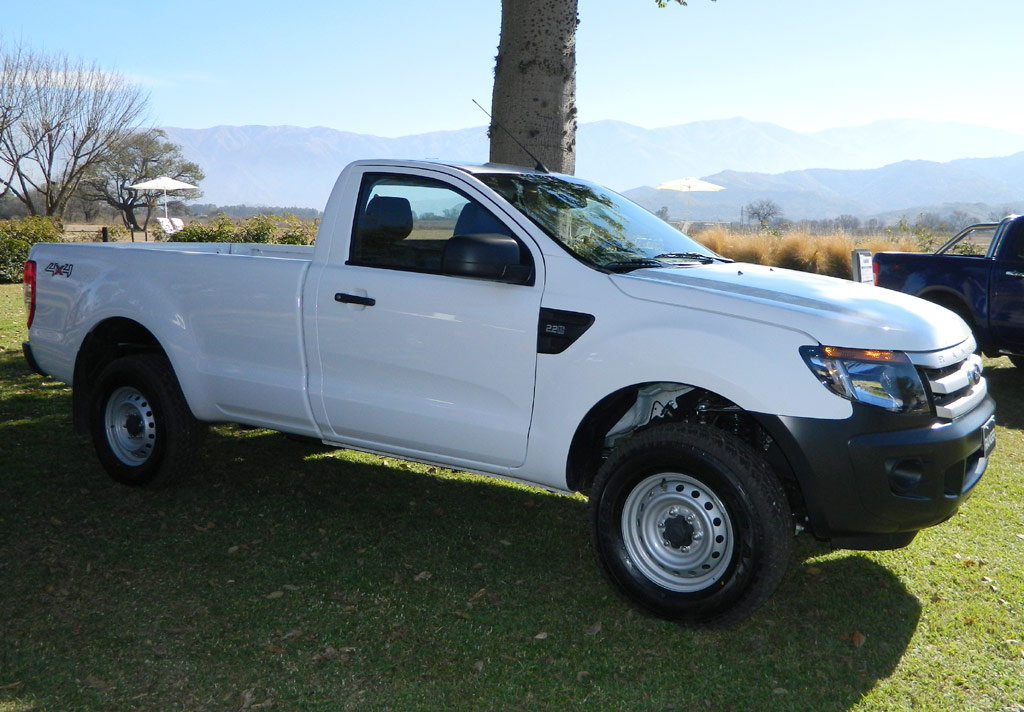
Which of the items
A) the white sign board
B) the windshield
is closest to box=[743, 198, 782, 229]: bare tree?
the white sign board

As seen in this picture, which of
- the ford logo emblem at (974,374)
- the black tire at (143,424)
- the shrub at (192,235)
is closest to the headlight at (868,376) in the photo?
the ford logo emblem at (974,374)

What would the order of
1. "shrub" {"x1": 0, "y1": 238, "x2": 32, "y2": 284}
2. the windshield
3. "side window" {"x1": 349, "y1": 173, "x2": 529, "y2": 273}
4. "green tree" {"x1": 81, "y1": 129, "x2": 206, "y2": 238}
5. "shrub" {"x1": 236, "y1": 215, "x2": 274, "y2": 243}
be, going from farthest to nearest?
"green tree" {"x1": 81, "y1": 129, "x2": 206, "y2": 238} < "shrub" {"x1": 236, "y1": 215, "x2": 274, "y2": 243} < "shrub" {"x1": 0, "y1": 238, "x2": 32, "y2": 284} < "side window" {"x1": 349, "y1": 173, "x2": 529, "y2": 273} < the windshield

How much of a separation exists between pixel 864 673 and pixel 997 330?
692 cm

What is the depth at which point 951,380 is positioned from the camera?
12.6 feet

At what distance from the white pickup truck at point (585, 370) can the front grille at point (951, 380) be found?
0.01 metres

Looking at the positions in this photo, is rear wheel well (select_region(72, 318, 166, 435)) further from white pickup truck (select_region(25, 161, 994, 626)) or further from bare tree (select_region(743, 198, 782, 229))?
bare tree (select_region(743, 198, 782, 229))

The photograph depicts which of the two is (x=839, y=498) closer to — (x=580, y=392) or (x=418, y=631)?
(x=580, y=392)

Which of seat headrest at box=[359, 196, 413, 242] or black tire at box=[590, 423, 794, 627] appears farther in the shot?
seat headrest at box=[359, 196, 413, 242]

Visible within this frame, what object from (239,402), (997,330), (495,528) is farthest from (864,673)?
(997,330)

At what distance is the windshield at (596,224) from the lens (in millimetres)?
4453

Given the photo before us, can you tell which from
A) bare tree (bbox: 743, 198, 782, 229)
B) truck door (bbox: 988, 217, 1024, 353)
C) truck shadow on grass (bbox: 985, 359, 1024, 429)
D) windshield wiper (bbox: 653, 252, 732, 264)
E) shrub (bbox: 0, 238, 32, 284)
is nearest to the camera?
windshield wiper (bbox: 653, 252, 732, 264)

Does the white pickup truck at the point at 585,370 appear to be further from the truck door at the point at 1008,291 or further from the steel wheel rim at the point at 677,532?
the truck door at the point at 1008,291

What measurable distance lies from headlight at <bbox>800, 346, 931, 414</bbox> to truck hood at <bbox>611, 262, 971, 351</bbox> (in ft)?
0.15

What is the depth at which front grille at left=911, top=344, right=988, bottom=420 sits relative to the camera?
12.2 feet
